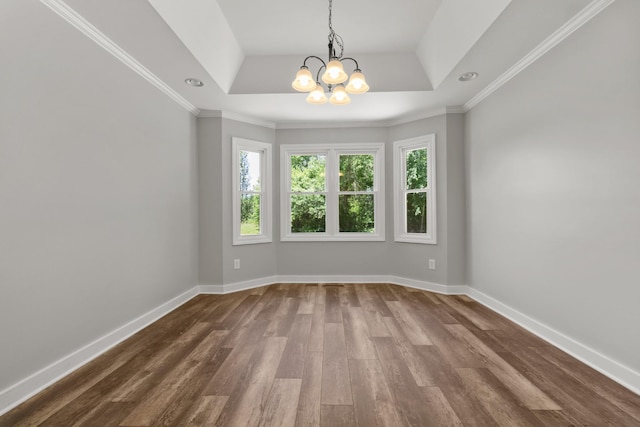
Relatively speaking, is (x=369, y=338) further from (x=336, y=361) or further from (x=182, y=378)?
(x=182, y=378)

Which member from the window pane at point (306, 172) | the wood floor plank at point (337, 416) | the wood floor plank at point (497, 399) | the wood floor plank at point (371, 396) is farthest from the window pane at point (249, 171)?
the wood floor plank at point (497, 399)

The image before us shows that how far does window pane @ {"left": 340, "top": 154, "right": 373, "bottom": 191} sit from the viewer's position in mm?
5164

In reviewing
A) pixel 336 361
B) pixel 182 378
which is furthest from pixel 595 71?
pixel 182 378

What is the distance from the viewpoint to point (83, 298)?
7.82 ft

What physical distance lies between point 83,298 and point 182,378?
99cm

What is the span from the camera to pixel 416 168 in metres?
4.84

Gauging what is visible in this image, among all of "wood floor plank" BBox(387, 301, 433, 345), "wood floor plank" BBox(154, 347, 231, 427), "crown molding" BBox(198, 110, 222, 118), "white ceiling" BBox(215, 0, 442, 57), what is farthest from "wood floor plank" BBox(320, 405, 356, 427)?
"crown molding" BBox(198, 110, 222, 118)

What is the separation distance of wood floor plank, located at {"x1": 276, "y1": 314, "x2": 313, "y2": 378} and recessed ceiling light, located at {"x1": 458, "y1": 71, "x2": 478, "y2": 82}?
119 inches

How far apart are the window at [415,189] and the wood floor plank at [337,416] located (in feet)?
10.4

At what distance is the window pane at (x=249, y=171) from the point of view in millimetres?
4840

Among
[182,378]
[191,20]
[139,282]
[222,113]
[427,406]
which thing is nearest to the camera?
[427,406]

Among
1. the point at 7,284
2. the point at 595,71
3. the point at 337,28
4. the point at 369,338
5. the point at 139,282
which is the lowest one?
the point at 369,338

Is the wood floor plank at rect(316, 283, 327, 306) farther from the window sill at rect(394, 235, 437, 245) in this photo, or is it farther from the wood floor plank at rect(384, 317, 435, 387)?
the window sill at rect(394, 235, 437, 245)

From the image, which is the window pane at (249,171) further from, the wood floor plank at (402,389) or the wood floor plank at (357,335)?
the wood floor plank at (402,389)
